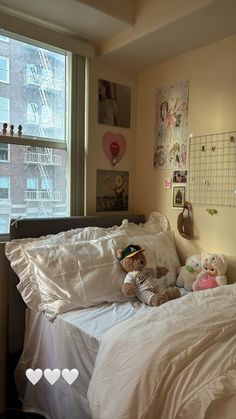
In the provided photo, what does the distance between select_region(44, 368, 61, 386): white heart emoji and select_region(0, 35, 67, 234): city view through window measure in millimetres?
890

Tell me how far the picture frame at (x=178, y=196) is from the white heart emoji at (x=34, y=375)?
1.47 metres

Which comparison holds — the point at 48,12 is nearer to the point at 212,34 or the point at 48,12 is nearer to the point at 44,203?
the point at 212,34

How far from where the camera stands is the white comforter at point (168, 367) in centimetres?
102

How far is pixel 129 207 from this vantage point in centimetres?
281

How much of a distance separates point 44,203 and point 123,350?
1.30 m

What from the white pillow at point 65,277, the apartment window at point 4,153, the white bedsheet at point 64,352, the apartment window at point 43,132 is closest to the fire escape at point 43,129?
the apartment window at point 43,132

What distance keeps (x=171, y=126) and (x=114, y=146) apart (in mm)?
479

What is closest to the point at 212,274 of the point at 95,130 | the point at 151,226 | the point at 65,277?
the point at 151,226

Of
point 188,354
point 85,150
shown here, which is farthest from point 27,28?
point 188,354

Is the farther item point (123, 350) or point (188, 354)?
point (123, 350)

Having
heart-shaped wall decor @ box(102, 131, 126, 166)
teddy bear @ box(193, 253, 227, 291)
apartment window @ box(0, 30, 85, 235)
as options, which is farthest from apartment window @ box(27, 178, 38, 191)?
teddy bear @ box(193, 253, 227, 291)

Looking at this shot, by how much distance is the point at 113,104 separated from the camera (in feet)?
8.56

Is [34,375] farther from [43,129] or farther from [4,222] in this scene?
[43,129]

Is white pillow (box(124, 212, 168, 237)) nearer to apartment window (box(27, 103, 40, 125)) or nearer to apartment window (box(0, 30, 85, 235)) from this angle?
apartment window (box(0, 30, 85, 235))
